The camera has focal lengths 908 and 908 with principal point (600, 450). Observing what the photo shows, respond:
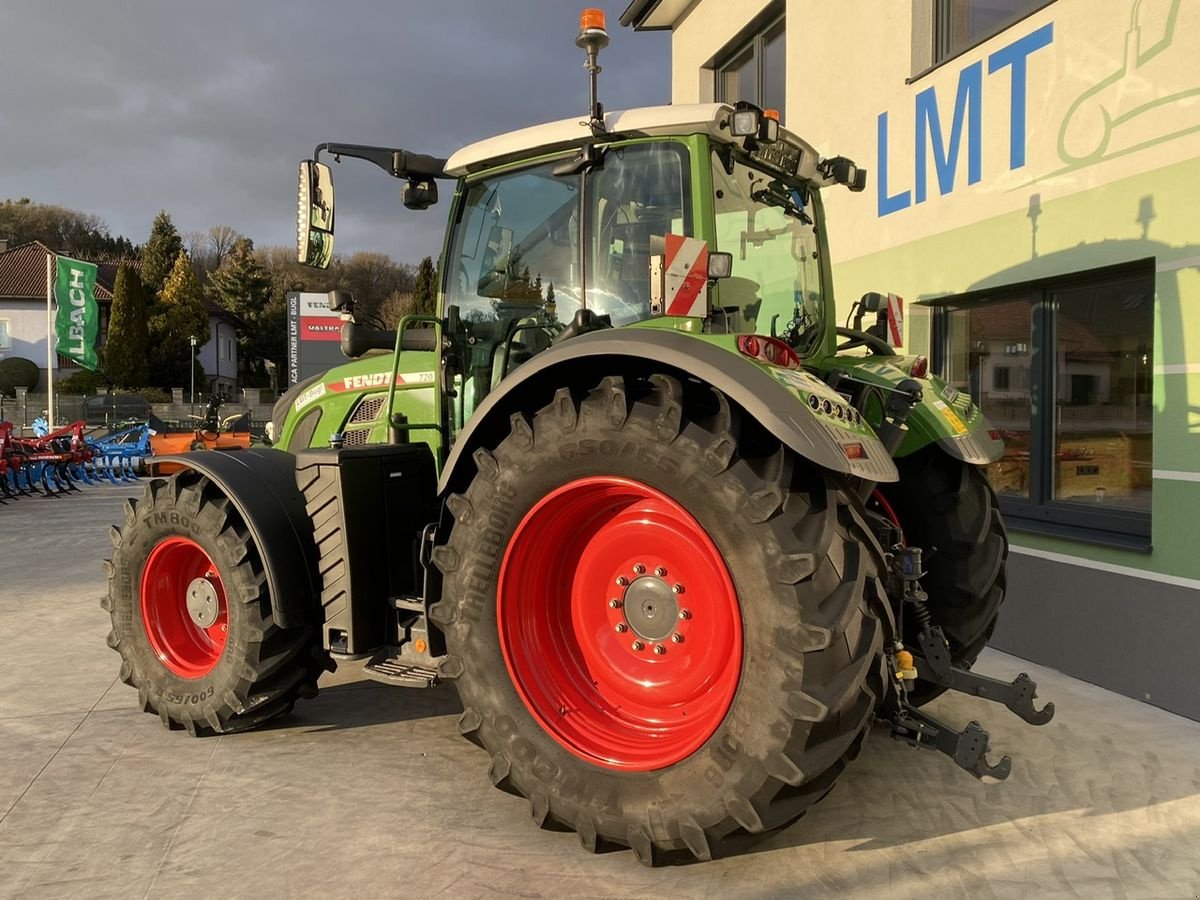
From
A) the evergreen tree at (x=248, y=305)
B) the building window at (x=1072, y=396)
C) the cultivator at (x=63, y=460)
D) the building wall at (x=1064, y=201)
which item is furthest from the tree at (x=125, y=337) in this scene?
the building window at (x=1072, y=396)

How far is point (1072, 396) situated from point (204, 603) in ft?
15.3

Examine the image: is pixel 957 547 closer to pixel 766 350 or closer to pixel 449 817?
pixel 766 350

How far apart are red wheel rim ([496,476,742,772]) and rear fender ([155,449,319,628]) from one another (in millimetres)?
1120

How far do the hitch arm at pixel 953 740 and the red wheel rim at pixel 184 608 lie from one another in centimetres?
274

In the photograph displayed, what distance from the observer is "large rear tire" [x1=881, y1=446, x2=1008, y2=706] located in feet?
12.0

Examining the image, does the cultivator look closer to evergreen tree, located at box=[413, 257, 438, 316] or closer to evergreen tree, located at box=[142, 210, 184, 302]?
evergreen tree, located at box=[413, 257, 438, 316]

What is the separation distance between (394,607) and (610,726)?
1055 millimetres

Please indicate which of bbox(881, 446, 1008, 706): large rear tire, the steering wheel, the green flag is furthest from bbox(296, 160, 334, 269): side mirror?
the green flag

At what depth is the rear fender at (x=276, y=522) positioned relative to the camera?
3572 millimetres

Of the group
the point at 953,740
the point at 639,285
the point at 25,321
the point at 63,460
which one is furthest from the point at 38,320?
the point at 953,740

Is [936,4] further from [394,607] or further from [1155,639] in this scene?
[394,607]

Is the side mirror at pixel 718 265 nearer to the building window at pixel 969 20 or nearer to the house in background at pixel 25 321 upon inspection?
the building window at pixel 969 20

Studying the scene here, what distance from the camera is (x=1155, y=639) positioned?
434 cm

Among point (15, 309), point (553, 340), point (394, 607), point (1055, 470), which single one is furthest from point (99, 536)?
point (15, 309)
